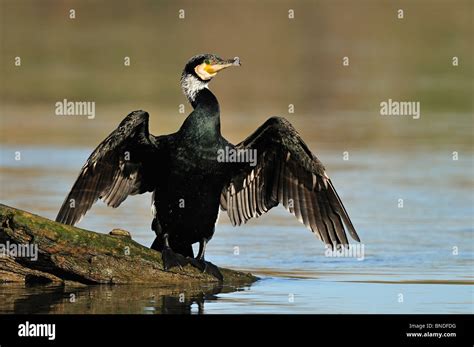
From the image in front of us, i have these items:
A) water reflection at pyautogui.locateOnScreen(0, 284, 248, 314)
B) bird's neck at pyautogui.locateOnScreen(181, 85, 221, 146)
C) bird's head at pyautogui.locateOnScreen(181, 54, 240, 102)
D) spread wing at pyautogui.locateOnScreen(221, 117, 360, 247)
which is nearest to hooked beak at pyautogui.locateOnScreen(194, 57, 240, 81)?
bird's head at pyautogui.locateOnScreen(181, 54, 240, 102)

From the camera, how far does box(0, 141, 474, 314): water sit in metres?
10.0

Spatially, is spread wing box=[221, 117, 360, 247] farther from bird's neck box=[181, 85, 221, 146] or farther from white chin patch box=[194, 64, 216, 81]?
white chin patch box=[194, 64, 216, 81]

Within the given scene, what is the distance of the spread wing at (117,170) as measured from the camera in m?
10.7

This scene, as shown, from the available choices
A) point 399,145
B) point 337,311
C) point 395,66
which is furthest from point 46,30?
point 337,311

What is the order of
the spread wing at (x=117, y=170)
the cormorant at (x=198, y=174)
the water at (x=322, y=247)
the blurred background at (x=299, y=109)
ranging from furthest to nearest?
the blurred background at (x=299, y=109), the cormorant at (x=198, y=174), the spread wing at (x=117, y=170), the water at (x=322, y=247)

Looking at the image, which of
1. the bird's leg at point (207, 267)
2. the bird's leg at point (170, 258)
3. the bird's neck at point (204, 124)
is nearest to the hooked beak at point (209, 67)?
the bird's neck at point (204, 124)

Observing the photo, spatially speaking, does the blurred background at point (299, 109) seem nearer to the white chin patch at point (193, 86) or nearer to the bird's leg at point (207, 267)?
the bird's leg at point (207, 267)

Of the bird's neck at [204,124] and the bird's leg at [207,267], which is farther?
the bird's leg at [207,267]

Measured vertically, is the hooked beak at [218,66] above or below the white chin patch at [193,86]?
above

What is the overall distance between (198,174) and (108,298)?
1360mm

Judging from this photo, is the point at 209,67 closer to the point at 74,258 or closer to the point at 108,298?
the point at 74,258

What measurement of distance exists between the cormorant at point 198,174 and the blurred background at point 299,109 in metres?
0.67

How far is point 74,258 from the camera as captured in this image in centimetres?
1032
